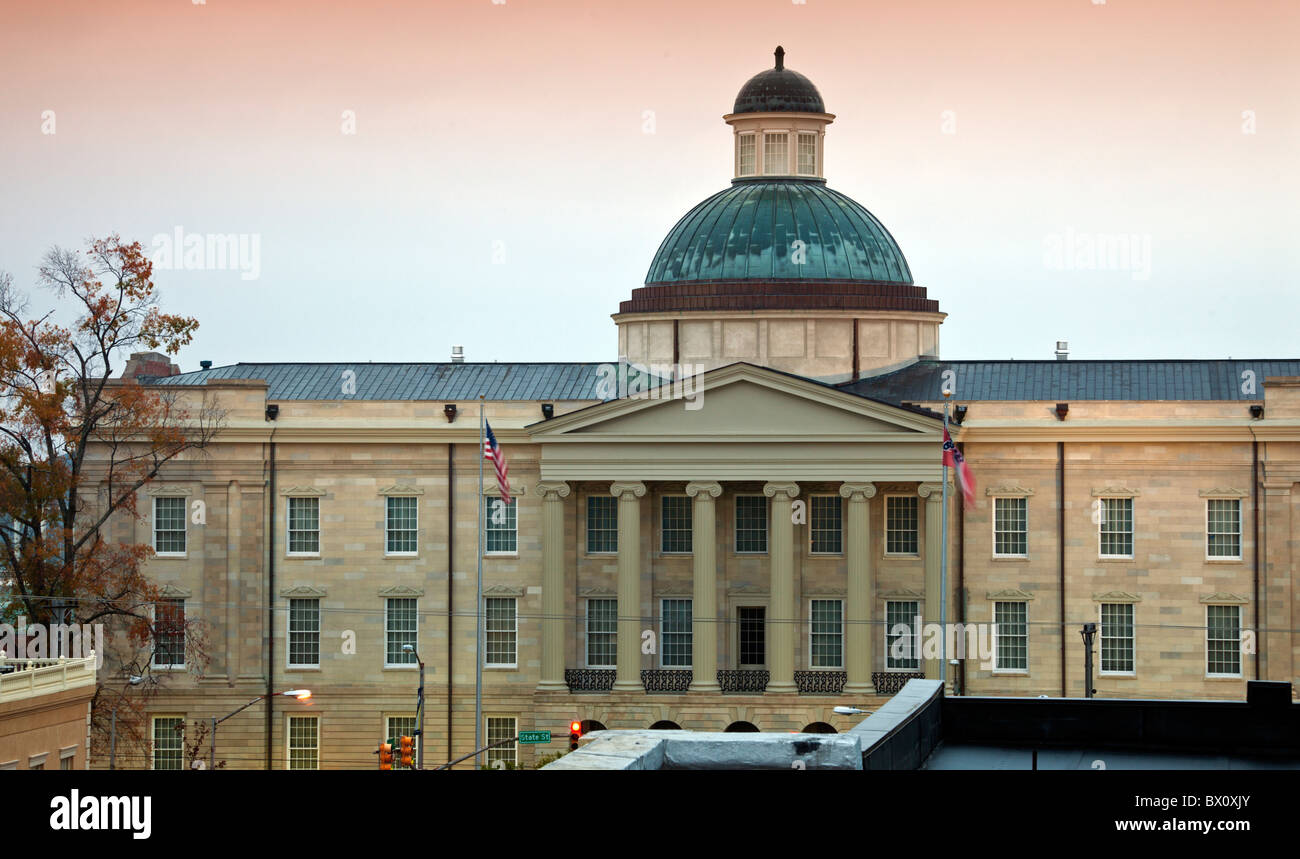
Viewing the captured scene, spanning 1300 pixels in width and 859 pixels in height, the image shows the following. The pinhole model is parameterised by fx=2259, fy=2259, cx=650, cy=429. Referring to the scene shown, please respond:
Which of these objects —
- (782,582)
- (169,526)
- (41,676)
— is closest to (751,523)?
(782,582)

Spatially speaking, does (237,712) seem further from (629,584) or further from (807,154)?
(807,154)

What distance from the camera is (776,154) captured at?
89125 millimetres

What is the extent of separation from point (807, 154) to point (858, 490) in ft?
61.1

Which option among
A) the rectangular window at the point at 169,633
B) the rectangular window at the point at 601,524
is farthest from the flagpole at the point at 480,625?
the rectangular window at the point at 169,633

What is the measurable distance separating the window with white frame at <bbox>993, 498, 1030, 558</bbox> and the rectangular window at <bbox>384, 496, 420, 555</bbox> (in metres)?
20.2

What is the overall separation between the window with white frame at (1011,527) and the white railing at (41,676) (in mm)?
32316

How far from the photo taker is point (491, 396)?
83.8 m

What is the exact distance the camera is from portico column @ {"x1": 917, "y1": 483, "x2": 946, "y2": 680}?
7556cm

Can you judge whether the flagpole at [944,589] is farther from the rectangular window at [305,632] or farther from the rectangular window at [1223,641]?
the rectangular window at [305,632]

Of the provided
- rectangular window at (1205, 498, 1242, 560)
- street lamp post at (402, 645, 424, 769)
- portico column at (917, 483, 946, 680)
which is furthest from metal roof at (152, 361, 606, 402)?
rectangular window at (1205, 498, 1242, 560)

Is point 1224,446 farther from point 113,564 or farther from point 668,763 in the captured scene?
point 668,763

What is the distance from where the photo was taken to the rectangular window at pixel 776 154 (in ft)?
292
